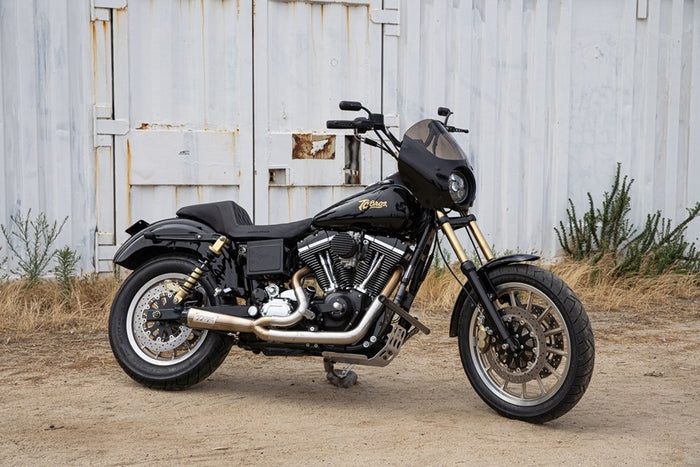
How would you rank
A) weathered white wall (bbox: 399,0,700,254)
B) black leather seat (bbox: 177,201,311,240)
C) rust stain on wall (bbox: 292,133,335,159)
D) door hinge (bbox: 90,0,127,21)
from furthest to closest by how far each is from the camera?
weathered white wall (bbox: 399,0,700,254), rust stain on wall (bbox: 292,133,335,159), door hinge (bbox: 90,0,127,21), black leather seat (bbox: 177,201,311,240)

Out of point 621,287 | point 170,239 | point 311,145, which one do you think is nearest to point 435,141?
point 170,239

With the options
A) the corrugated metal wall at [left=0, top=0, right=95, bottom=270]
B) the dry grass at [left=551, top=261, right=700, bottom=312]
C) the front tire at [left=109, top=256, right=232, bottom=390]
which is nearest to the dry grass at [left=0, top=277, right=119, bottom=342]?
the corrugated metal wall at [left=0, top=0, right=95, bottom=270]

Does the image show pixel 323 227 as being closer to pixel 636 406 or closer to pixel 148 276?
pixel 148 276

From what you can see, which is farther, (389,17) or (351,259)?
(389,17)

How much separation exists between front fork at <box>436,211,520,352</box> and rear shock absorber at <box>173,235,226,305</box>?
1176 mm

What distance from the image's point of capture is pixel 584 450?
14.1 ft

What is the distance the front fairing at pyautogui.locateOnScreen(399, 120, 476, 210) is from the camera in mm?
4812

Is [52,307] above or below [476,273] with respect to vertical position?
below

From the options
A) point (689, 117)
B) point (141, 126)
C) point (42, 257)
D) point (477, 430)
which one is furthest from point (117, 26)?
point (689, 117)

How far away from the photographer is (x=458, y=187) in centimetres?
487

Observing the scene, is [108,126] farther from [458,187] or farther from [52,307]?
[458,187]

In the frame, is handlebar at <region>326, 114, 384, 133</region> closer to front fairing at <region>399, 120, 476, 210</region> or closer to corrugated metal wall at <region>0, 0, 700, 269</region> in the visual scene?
front fairing at <region>399, 120, 476, 210</region>

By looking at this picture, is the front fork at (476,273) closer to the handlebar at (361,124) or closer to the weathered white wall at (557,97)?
the handlebar at (361,124)

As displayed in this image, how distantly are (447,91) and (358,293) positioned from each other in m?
3.84
